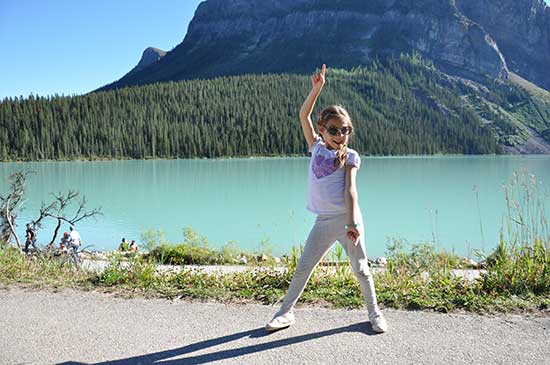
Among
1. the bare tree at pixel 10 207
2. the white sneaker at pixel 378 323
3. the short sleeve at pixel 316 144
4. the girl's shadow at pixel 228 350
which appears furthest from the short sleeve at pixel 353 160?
the bare tree at pixel 10 207

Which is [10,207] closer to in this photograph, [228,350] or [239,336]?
[239,336]

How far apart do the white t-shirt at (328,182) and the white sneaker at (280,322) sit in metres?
1.01

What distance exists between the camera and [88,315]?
457cm

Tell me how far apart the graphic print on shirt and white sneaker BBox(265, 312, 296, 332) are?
4.31ft

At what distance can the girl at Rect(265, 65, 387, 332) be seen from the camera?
13.3ft

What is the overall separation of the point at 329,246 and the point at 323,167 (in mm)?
739

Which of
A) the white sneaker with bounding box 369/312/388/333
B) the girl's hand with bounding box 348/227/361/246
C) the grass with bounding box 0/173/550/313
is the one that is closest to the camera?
the girl's hand with bounding box 348/227/361/246

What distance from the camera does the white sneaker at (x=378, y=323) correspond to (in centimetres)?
411

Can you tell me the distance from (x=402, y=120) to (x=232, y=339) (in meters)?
176

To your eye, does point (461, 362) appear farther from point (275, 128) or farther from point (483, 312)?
point (275, 128)

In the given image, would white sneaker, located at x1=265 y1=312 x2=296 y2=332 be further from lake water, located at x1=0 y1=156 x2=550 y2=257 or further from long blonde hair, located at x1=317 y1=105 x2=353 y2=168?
lake water, located at x1=0 y1=156 x2=550 y2=257

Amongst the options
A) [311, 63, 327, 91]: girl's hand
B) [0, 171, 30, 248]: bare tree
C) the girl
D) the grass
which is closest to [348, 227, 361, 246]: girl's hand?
the girl

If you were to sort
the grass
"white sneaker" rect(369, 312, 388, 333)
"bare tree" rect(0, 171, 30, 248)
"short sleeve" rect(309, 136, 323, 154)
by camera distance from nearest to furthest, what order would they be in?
"white sneaker" rect(369, 312, 388, 333), "short sleeve" rect(309, 136, 323, 154), the grass, "bare tree" rect(0, 171, 30, 248)

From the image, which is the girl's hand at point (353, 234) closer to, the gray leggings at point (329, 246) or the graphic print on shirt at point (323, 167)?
the gray leggings at point (329, 246)
